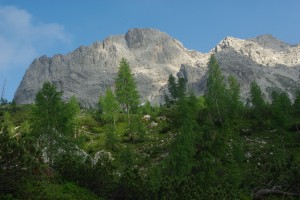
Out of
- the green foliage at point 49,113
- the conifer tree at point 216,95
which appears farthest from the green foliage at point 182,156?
the conifer tree at point 216,95

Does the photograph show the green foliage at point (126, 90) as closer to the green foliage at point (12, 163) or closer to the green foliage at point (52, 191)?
the green foliage at point (52, 191)

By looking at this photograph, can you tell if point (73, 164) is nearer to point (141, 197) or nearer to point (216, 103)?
point (141, 197)

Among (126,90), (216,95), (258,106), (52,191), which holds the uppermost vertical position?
(126,90)

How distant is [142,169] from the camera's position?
120 ft

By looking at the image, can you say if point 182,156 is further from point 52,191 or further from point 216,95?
point 216,95

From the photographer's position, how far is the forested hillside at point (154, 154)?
1759 cm

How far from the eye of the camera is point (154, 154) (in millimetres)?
41438

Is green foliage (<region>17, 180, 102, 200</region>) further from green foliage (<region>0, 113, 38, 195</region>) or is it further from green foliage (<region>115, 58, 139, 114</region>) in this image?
green foliage (<region>115, 58, 139, 114</region>)

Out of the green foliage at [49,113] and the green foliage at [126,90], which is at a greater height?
the green foliage at [126,90]

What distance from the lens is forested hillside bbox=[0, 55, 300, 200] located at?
17594mm

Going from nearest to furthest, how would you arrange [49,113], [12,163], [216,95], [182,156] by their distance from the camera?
[12,163] → [182,156] → [49,113] → [216,95]

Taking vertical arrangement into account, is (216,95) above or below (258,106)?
above

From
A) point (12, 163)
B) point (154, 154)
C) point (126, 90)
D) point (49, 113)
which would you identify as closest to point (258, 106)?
point (126, 90)

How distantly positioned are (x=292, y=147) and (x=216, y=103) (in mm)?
15129
